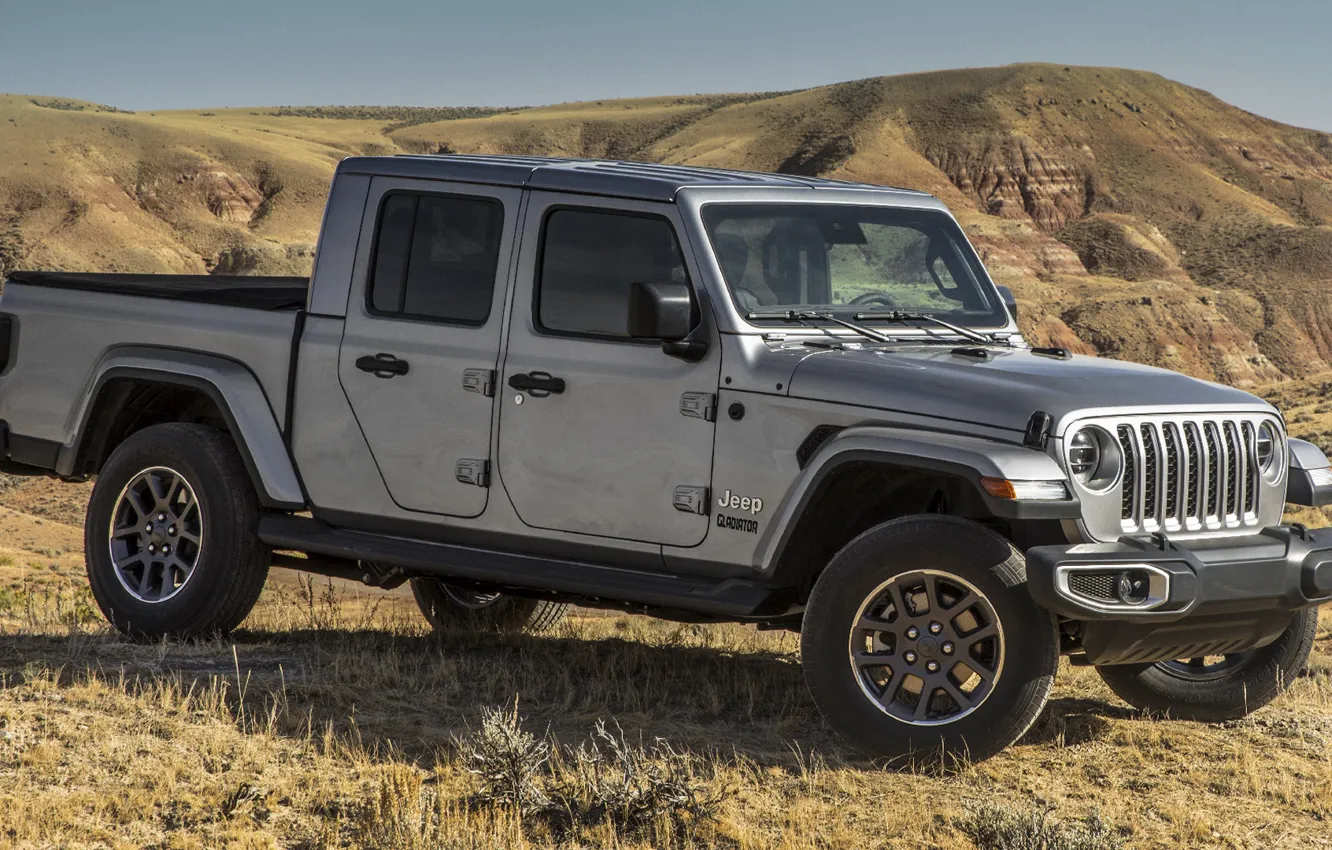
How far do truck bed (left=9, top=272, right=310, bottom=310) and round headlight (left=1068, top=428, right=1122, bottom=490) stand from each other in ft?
12.1

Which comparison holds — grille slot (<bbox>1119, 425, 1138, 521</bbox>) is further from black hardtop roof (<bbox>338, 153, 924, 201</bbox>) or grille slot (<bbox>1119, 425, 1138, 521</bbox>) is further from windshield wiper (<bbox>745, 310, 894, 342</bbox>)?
black hardtop roof (<bbox>338, 153, 924, 201</bbox>)

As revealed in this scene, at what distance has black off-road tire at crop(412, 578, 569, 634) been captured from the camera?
28.9ft

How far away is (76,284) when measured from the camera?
25.3 feet

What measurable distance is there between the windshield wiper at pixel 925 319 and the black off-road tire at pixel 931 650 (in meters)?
1.10

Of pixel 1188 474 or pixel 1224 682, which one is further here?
pixel 1224 682

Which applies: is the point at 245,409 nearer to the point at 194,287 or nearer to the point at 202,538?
the point at 202,538

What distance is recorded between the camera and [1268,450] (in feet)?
19.2

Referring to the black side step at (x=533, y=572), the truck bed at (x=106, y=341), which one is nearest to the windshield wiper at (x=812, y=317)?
the black side step at (x=533, y=572)

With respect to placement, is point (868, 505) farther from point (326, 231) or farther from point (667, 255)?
point (326, 231)

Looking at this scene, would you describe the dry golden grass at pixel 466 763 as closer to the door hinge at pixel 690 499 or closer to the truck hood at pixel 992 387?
the door hinge at pixel 690 499

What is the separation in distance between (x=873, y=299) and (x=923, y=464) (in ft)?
4.19

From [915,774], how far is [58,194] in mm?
98129

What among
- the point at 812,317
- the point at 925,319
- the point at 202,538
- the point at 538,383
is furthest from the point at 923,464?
the point at 202,538

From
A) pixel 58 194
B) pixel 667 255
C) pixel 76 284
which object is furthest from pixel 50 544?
pixel 58 194
